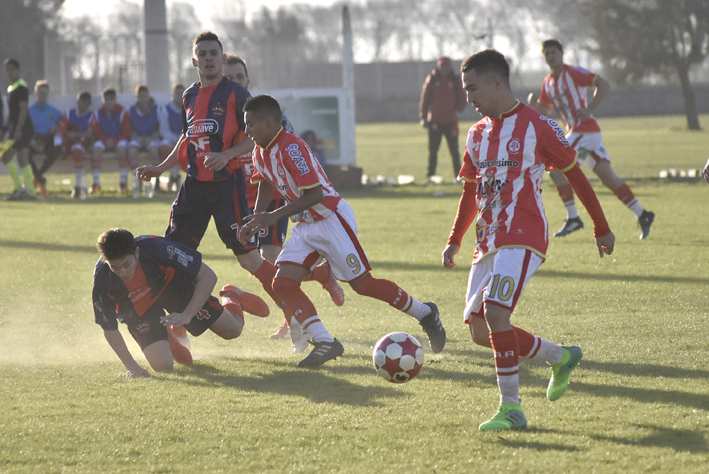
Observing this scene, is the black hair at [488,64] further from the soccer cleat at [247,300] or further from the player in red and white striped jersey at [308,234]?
the soccer cleat at [247,300]

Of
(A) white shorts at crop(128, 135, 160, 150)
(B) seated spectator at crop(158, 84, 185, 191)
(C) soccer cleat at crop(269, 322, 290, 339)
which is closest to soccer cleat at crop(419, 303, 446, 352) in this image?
(C) soccer cleat at crop(269, 322, 290, 339)

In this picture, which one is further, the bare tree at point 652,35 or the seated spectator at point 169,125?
the bare tree at point 652,35

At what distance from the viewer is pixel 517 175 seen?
411cm

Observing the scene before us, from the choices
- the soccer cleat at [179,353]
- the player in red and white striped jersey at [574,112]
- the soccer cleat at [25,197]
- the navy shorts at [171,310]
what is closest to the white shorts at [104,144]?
the soccer cleat at [25,197]

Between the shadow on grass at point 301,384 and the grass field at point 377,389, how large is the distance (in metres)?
0.02

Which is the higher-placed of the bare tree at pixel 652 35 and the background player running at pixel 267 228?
the bare tree at pixel 652 35

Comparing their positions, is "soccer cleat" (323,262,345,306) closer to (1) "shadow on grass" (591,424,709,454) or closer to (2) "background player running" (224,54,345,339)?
(2) "background player running" (224,54,345,339)

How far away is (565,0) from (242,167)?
83.6 metres

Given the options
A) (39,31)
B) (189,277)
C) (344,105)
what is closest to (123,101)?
(344,105)

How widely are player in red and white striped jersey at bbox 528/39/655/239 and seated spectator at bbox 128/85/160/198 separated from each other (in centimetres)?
790

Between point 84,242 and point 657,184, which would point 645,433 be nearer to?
point 84,242

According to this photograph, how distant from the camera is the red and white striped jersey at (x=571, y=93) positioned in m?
10.5

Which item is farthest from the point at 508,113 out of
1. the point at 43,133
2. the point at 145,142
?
the point at 43,133

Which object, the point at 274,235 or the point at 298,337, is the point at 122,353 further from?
the point at 274,235
